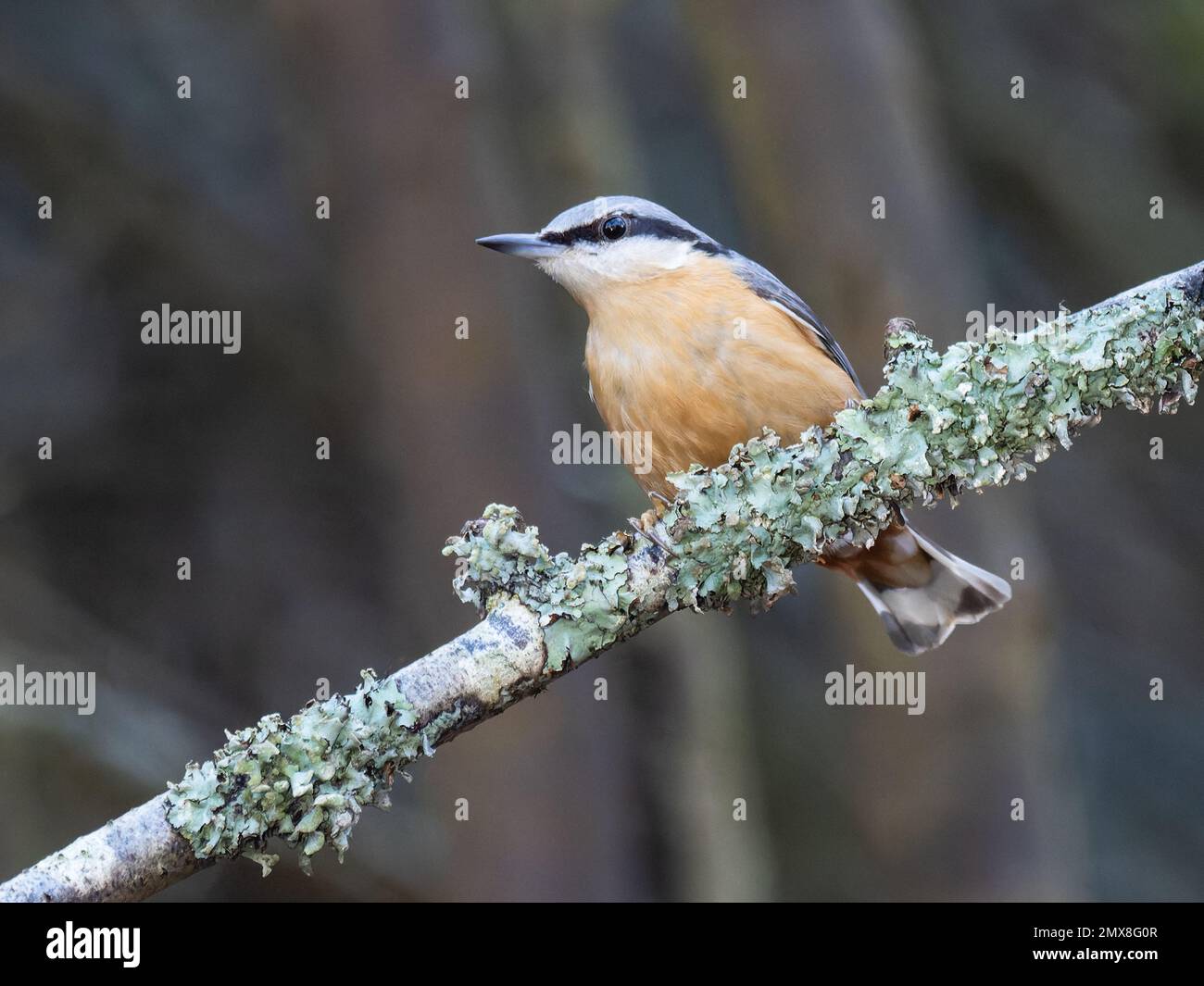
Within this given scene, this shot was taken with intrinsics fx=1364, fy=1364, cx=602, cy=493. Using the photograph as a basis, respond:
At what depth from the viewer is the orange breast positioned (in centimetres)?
414

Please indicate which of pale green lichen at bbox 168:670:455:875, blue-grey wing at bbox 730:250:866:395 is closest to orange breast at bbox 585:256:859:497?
blue-grey wing at bbox 730:250:866:395

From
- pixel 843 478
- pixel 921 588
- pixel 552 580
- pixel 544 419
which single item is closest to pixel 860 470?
pixel 843 478

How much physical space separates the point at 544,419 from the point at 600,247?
1556 mm

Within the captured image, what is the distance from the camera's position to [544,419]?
592cm

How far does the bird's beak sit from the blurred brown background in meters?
1.52

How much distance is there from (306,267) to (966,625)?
376 cm

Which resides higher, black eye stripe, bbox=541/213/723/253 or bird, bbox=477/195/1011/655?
black eye stripe, bbox=541/213/723/253

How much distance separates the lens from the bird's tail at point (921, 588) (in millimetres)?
4676

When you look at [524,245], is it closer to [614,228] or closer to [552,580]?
[614,228]

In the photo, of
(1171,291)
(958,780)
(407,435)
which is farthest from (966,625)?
(1171,291)

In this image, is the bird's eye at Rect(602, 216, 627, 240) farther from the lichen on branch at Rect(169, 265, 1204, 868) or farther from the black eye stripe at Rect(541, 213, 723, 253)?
the lichen on branch at Rect(169, 265, 1204, 868)

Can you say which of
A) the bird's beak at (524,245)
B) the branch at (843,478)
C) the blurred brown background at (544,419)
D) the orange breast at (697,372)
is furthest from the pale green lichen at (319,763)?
the blurred brown background at (544,419)

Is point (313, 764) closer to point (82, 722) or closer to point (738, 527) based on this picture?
point (738, 527)

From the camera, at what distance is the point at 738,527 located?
300cm
